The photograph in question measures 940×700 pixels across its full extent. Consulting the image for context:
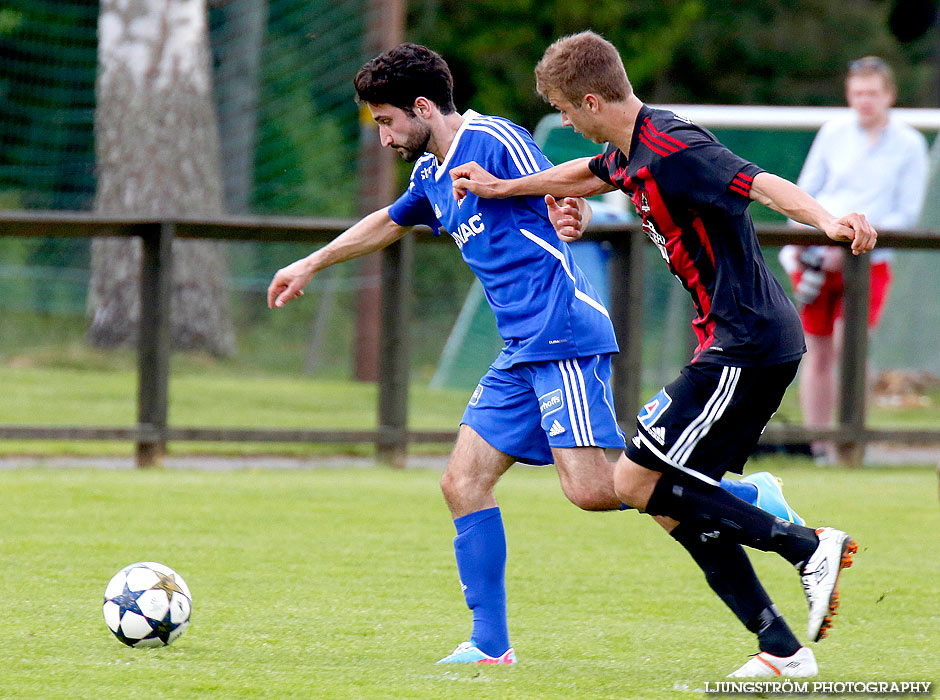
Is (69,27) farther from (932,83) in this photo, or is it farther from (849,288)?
(932,83)

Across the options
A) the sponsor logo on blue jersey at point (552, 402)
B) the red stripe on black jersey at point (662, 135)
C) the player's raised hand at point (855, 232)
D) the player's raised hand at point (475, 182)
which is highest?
the red stripe on black jersey at point (662, 135)

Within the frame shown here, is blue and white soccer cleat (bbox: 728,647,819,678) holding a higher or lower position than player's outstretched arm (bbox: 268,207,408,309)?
lower

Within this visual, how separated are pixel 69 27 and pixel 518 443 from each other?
13.7m

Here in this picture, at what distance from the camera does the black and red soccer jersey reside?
368 centimetres

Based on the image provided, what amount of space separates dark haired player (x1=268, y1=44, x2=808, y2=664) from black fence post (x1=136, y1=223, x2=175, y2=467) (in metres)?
4.41

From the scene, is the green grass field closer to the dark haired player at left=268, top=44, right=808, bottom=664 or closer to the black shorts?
the dark haired player at left=268, top=44, right=808, bottom=664

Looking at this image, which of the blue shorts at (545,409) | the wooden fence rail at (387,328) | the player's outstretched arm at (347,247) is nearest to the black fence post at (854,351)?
the wooden fence rail at (387,328)

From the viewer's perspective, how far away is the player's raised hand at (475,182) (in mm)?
4227

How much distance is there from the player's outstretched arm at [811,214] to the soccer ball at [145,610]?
84.4 inches

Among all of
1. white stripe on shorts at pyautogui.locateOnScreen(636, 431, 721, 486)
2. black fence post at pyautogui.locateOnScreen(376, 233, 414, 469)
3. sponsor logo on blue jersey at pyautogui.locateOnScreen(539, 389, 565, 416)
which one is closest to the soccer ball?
sponsor logo on blue jersey at pyautogui.locateOnScreen(539, 389, 565, 416)

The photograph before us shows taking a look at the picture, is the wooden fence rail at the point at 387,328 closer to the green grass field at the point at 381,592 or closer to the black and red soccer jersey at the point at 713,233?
the green grass field at the point at 381,592

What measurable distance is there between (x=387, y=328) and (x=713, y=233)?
5384 millimetres

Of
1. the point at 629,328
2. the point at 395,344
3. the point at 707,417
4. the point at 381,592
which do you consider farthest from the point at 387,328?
the point at 707,417

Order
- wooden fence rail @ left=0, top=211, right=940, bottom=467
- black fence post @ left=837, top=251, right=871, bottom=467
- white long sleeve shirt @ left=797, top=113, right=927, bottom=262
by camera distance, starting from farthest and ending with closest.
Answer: white long sleeve shirt @ left=797, top=113, right=927, bottom=262
black fence post @ left=837, top=251, right=871, bottom=467
wooden fence rail @ left=0, top=211, right=940, bottom=467
